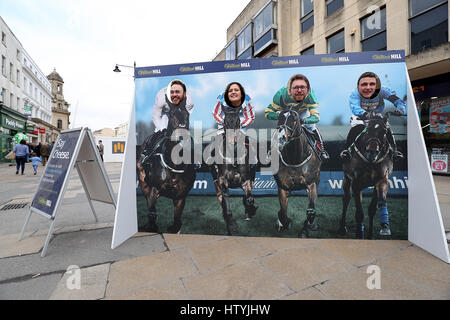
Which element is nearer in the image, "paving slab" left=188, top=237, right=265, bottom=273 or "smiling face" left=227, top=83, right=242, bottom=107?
"paving slab" left=188, top=237, right=265, bottom=273

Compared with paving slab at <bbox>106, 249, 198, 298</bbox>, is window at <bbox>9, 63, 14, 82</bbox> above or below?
above

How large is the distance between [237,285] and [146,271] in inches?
39.5

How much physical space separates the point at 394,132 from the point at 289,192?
1627 mm

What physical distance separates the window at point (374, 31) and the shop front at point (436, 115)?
248 centimetres

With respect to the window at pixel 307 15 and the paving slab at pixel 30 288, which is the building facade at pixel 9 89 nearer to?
the paving slab at pixel 30 288

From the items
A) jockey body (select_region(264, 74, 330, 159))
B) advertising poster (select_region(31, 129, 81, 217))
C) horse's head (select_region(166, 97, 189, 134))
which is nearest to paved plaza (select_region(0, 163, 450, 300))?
advertising poster (select_region(31, 129, 81, 217))

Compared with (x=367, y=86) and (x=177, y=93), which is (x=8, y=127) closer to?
(x=177, y=93)

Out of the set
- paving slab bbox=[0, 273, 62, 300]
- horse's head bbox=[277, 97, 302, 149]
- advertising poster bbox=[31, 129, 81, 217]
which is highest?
horse's head bbox=[277, 97, 302, 149]

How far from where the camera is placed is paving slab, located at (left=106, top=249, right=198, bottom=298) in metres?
2.15

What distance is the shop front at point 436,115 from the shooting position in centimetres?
934

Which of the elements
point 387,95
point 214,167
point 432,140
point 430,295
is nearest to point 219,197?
point 214,167

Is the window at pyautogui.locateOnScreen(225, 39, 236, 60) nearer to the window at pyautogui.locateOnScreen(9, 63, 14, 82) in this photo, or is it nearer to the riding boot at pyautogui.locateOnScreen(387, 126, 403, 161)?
the riding boot at pyautogui.locateOnScreen(387, 126, 403, 161)

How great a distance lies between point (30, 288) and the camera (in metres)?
2.14
